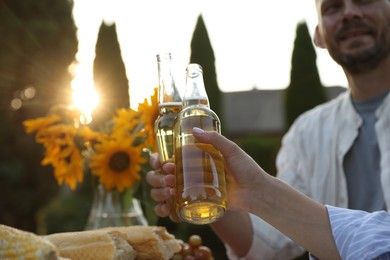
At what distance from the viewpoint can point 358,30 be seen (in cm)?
224

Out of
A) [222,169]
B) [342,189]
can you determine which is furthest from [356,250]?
[342,189]

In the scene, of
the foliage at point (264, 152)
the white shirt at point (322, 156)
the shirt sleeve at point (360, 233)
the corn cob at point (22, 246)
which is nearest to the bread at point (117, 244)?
the corn cob at point (22, 246)

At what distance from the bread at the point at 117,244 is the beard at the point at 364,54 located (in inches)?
47.5

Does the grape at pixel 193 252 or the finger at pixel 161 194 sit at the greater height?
the finger at pixel 161 194

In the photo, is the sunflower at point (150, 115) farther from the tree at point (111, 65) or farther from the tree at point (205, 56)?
the tree at point (205, 56)

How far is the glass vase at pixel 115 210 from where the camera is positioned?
195 cm

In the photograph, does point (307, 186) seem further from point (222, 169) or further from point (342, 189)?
point (222, 169)

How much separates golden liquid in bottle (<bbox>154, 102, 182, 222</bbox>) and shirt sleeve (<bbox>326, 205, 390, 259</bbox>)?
396mm

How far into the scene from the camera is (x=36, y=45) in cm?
1416

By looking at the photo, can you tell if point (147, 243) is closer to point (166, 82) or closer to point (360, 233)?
point (166, 82)

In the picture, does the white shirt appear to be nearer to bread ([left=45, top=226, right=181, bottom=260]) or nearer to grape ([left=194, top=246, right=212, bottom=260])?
grape ([left=194, top=246, right=212, bottom=260])

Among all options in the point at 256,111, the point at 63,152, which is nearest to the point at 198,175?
the point at 63,152

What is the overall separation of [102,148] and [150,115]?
24 centimetres

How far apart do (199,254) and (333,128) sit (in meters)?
1.11
